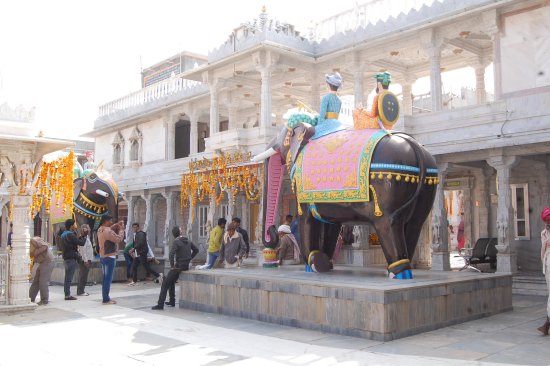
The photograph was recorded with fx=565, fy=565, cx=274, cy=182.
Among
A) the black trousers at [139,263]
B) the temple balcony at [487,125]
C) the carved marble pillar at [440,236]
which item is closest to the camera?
the temple balcony at [487,125]

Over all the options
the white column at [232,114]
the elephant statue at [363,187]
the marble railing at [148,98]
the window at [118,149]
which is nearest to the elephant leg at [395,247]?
the elephant statue at [363,187]

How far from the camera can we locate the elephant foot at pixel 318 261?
9164 mm

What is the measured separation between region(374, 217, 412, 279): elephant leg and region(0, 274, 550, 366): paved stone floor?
988mm

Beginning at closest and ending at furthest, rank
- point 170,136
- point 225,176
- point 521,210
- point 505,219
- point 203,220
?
1. point 505,219
2. point 521,210
3. point 225,176
4. point 170,136
5. point 203,220

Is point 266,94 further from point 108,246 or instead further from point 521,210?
point 108,246

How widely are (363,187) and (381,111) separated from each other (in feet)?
4.04

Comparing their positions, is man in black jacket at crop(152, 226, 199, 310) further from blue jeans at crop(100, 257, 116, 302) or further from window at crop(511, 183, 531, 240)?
window at crop(511, 183, 531, 240)

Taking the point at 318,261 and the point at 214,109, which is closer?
the point at 318,261

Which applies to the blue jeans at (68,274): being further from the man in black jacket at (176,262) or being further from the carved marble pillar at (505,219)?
the carved marble pillar at (505,219)

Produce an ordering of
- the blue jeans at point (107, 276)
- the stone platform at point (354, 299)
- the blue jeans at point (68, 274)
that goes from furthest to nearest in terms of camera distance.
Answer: the blue jeans at point (68, 274), the blue jeans at point (107, 276), the stone platform at point (354, 299)

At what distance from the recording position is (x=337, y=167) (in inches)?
325

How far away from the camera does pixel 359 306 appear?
6.74 metres

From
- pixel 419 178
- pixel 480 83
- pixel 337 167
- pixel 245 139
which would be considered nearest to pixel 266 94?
pixel 245 139

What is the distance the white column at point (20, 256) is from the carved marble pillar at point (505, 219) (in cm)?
933
